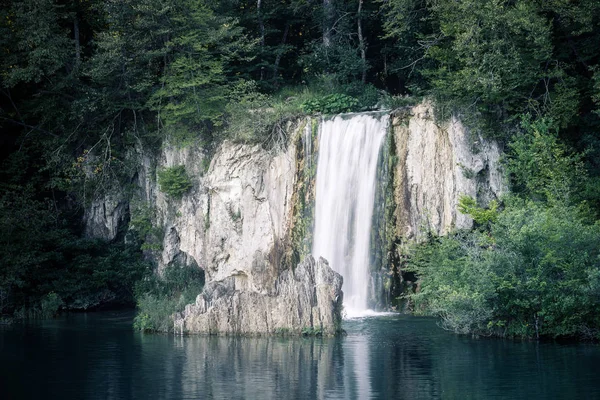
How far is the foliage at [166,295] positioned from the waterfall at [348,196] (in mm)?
5140

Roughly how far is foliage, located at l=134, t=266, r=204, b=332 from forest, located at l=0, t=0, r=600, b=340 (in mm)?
366

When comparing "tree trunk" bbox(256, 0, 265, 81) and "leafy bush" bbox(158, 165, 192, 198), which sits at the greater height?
"tree trunk" bbox(256, 0, 265, 81)

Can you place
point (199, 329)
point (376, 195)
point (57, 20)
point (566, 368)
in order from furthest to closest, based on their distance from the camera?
point (57, 20)
point (376, 195)
point (199, 329)
point (566, 368)

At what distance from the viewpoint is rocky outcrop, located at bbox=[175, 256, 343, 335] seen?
27.0 m

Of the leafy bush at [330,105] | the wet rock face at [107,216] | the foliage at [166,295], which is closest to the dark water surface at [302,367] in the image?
the foliage at [166,295]

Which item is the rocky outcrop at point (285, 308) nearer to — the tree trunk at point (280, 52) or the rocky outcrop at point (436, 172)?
the rocky outcrop at point (436, 172)

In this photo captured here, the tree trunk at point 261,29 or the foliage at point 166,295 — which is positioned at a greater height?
the tree trunk at point 261,29

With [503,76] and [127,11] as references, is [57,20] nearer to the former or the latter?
[127,11]

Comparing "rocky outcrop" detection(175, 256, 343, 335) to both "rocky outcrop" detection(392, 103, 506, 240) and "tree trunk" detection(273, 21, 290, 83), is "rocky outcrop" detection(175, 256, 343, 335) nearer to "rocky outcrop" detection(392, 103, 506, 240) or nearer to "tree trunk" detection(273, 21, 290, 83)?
"rocky outcrop" detection(392, 103, 506, 240)

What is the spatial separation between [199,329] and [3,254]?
1030cm

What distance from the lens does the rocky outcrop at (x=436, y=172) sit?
3139 cm

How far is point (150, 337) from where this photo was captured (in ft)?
93.8

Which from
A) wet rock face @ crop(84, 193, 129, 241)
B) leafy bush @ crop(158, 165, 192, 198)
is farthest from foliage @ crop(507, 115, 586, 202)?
wet rock face @ crop(84, 193, 129, 241)

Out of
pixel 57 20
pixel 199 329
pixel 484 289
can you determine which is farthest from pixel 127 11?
pixel 484 289
